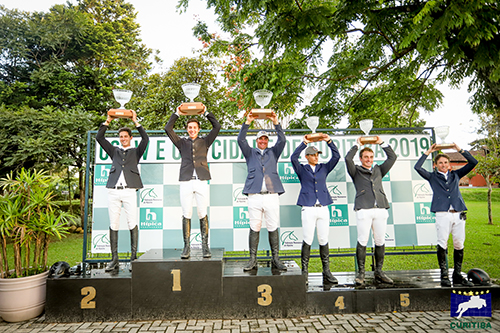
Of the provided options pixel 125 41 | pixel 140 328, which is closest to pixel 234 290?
pixel 140 328

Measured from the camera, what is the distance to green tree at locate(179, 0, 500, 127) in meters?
3.08

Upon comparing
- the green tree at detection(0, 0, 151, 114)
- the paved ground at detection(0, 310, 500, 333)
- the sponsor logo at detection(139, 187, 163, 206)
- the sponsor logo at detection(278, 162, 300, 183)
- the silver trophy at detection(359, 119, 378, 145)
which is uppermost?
the green tree at detection(0, 0, 151, 114)

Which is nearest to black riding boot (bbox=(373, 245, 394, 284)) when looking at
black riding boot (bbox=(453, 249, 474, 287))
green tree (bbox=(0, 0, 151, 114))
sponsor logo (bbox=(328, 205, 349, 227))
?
sponsor logo (bbox=(328, 205, 349, 227))

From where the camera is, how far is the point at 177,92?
827cm

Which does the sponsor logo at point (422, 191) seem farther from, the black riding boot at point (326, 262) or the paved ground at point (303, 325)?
the black riding boot at point (326, 262)

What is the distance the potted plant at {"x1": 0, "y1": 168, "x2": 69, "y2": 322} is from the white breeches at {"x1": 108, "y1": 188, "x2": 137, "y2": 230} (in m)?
0.53

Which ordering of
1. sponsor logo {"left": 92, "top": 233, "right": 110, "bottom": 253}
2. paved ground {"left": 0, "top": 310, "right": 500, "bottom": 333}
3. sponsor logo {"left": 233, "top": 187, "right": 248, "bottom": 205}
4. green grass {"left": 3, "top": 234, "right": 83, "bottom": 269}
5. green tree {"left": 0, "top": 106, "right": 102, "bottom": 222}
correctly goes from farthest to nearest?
green tree {"left": 0, "top": 106, "right": 102, "bottom": 222}
green grass {"left": 3, "top": 234, "right": 83, "bottom": 269}
sponsor logo {"left": 233, "top": 187, "right": 248, "bottom": 205}
sponsor logo {"left": 92, "top": 233, "right": 110, "bottom": 253}
paved ground {"left": 0, "top": 310, "right": 500, "bottom": 333}

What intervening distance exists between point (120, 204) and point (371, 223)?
10.7 feet

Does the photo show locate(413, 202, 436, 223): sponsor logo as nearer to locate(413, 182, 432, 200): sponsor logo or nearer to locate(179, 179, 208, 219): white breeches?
locate(413, 182, 432, 200): sponsor logo

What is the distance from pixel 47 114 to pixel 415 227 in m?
9.65

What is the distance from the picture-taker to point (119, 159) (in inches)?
151

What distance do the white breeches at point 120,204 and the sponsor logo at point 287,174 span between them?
6.94 feet

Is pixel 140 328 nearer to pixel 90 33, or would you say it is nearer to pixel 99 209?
pixel 99 209

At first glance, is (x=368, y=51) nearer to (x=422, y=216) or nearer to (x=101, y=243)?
(x=422, y=216)
